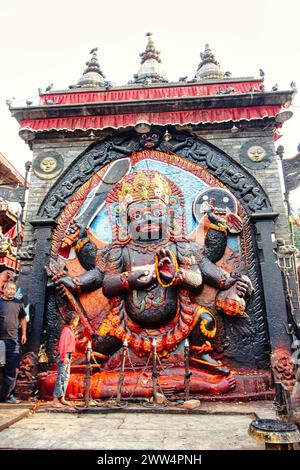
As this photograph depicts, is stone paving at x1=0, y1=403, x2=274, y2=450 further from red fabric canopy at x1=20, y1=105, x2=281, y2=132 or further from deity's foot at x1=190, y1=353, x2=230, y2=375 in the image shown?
red fabric canopy at x1=20, y1=105, x2=281, y2=132

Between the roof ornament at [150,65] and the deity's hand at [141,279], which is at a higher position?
the roof ornament at [150,65]

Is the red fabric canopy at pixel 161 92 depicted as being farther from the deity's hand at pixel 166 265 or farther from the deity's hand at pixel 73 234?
the deity's hand at pixel 166 265

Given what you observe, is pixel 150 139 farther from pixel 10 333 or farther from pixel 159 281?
pixel 10 333

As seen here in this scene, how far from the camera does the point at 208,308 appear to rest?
23.3ft

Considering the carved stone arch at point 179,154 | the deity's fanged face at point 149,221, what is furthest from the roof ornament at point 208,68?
the deity's fanged face at point 149,221

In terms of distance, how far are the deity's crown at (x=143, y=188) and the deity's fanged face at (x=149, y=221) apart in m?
0.20

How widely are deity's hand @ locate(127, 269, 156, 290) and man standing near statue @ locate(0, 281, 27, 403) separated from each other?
7.86 feet

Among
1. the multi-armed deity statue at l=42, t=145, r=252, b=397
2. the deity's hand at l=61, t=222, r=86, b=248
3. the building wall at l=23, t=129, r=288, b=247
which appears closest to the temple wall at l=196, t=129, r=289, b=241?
the building wall at l=23, t=129, r=288, b=247

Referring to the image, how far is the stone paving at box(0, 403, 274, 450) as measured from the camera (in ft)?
12.6

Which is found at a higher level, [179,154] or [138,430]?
[179,154]

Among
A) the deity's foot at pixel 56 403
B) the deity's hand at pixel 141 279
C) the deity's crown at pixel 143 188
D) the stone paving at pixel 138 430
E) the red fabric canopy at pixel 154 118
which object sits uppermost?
the red fabric canopy at pixel 154 118

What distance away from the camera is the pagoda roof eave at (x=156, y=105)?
27.3 ft

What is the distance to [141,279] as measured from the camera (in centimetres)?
686

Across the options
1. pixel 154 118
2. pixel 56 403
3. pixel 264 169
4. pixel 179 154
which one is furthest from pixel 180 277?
pixel 154 118
